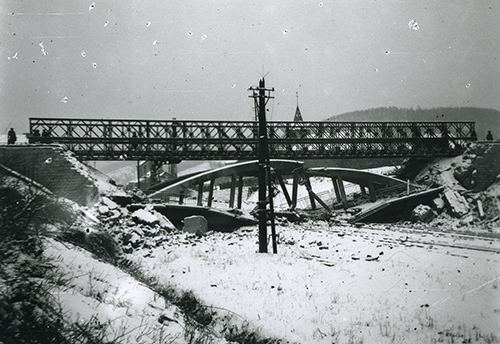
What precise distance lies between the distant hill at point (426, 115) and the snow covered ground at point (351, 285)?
75.1 metres

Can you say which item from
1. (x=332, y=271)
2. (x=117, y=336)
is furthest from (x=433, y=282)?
(x=117, y=336)

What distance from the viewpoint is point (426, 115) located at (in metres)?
87.3

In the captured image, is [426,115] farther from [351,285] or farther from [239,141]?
[351,285]

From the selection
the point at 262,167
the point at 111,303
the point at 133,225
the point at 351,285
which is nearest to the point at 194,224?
the point at 133,225

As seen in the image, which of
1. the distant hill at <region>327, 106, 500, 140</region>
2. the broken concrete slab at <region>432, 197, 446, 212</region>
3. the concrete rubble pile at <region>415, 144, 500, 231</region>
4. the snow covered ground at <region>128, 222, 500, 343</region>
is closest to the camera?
the snow covered ground at <region>128, 222, 500, 343</region>

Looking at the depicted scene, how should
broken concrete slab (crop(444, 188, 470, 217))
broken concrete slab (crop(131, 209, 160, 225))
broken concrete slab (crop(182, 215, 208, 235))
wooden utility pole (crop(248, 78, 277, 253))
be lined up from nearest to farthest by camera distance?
wooden utility pole (crop(248, 78, 277, 253))
broken concrete slab (crop(131, 209, 160, 225))
broken concrete slab (crop(182, 215, 208, 235))
broken concrete slab (crop(444, 188, 470, 217))

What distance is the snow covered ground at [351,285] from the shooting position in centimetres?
555

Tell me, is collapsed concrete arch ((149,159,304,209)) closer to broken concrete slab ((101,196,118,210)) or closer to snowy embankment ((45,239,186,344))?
broken concrete slab ((101,196,118,210))

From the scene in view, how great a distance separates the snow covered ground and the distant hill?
75085 mm

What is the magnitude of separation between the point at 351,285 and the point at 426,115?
90.6 meters

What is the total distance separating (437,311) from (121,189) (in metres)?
14.0

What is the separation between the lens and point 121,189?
1667 centimetres

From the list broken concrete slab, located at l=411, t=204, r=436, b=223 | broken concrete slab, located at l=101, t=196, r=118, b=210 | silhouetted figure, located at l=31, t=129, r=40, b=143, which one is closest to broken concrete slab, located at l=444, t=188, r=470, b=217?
broken concrete slab, located at l=411, t=204, r=436, b=223

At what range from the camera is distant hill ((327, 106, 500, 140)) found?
270ft
